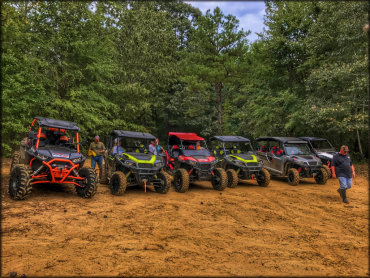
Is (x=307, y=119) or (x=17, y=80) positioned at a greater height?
(x=17, y=80)

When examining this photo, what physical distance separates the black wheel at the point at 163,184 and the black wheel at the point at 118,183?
1.26 meters

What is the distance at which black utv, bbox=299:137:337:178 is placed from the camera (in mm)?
13637

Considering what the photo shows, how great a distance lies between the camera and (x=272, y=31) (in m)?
20.8

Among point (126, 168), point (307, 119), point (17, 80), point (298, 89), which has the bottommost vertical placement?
point (126, 168)

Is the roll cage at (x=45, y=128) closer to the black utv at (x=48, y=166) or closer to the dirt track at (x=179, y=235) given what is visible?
the black utv at (x=48, y=166)

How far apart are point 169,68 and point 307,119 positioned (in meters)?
14.4

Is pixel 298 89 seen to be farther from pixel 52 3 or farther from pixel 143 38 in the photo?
pixel 52 3

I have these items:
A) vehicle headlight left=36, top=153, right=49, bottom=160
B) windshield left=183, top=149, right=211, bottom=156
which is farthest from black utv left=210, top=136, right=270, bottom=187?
vehicle headlight left=36, top=153, right=49, bottom=160

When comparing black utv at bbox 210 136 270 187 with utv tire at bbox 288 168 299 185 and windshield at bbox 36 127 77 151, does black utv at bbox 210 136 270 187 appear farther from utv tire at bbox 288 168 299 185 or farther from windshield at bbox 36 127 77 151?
windshield at bbox 36 127 77 151

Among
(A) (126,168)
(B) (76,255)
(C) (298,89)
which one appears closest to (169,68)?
(C) (298,89)

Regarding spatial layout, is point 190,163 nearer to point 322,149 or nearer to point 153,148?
point 153,148

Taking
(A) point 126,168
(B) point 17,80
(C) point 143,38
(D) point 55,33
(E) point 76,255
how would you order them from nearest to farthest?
(E) point 76,255 < (A) point 126,168 < (B) point 17,80 < (D) point 55,33 < (C) point 143,38

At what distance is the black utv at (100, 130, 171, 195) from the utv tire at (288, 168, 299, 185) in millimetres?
5828

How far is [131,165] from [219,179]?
11.0 feet
